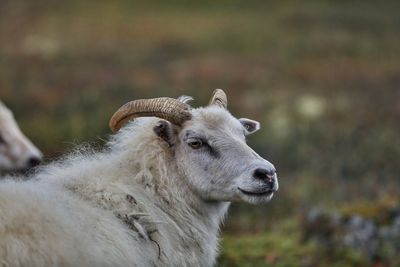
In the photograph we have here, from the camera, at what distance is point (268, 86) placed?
28203 mm

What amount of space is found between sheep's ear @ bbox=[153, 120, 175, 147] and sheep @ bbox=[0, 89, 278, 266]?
0.01 metres

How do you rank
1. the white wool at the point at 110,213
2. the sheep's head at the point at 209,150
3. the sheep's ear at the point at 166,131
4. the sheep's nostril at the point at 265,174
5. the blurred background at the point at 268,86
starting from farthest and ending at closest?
the blurred background at the point at 268,86 → the sheep's ear at the point at 166,131 → the sheep's head at the point at 209,150 → the sheep's nostril at the point at 265,174 → the white wool at the point at 110,213

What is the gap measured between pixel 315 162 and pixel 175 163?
11974mm

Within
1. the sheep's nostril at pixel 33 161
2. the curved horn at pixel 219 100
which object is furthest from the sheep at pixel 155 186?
the sheep's nostril at pixel 33 161

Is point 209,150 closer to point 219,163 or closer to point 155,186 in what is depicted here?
point 219,163

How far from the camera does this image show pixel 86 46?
108 feet

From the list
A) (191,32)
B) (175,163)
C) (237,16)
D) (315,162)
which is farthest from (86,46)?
(175,163)

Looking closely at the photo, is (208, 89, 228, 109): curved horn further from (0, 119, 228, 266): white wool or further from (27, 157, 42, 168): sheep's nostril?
(27, 157, 42, 168): sheep's nostril

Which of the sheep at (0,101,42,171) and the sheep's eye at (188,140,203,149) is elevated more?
the sheep's eye at (188,140,203,149)

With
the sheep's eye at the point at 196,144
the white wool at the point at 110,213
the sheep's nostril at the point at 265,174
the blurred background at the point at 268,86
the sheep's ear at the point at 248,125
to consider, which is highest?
the sheep's ear at the point at 248,125

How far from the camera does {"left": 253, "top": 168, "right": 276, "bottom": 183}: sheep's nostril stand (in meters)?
7.90

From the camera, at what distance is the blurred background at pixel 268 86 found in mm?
12938

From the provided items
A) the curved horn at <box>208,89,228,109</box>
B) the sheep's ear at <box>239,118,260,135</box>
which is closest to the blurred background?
the curved horn at <box>208,89,228,109</box>

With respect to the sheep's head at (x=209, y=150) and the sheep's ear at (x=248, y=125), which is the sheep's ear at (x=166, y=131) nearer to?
the sheep's head at (x=209, y=150)
